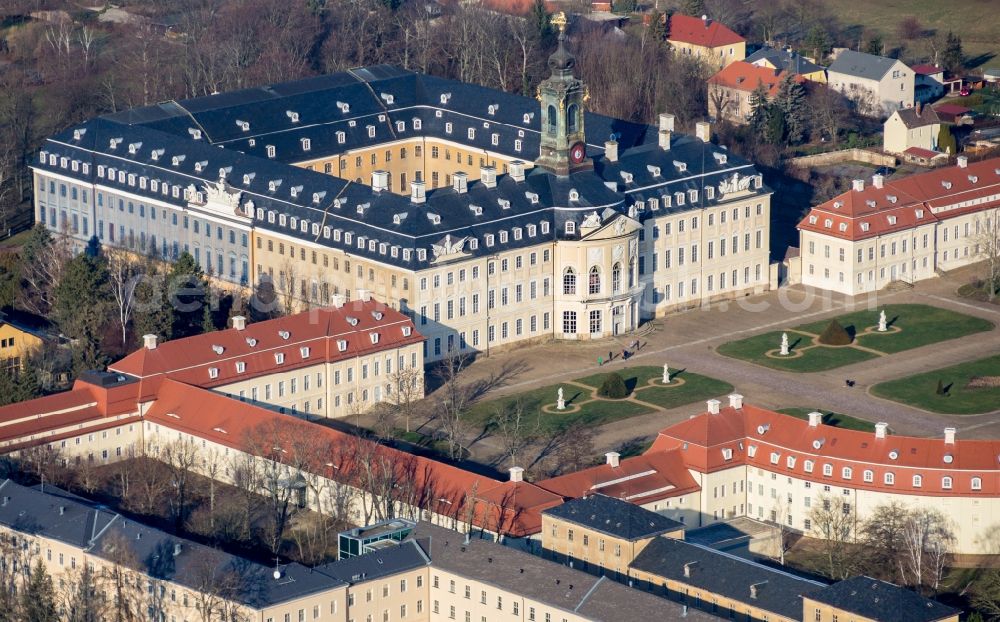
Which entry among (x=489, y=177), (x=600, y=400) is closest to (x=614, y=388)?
(x=600, y=400)

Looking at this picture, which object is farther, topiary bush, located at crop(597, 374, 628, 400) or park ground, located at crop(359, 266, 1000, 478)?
topiary bush, located at crop(597, 374, 628, 400)

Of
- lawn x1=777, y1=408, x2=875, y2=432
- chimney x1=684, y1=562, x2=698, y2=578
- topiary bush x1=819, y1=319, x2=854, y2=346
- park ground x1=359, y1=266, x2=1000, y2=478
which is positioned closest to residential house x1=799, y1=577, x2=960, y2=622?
chimney x1=684, y1=562, x2=698, y2=578

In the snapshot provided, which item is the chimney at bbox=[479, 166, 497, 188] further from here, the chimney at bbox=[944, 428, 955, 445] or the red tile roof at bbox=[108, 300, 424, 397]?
the chimney at bbox=[944, 428, 955, 445]

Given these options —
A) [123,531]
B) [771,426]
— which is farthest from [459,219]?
[123,531]

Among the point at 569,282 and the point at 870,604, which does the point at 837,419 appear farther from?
the point at 870,604

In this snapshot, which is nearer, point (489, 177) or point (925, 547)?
point (925, 547)
